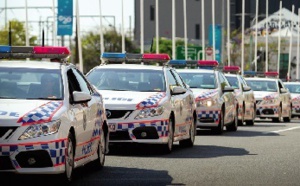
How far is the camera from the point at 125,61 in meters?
25.0

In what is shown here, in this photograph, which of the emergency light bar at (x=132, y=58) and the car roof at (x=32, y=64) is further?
the emergency light bar at (x=132, y=58)

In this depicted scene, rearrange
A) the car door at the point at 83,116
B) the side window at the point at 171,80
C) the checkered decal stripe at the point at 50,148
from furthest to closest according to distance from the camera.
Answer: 1. the side window at the point at 171,80
2. the car door at the point at 83,116
3. the checkered decal stripe at the point at 50,148

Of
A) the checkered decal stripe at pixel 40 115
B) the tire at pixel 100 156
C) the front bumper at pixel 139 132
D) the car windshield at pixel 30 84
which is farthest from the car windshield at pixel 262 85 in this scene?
the checkered decal stripe at pixel 40 115

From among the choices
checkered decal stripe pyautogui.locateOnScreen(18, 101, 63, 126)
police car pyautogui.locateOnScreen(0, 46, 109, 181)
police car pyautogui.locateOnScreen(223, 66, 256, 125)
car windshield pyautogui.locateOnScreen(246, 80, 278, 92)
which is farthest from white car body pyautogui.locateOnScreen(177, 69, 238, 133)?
checkered decal stripe pyautogui.locateOnScreen(18, 101, 63, 126)

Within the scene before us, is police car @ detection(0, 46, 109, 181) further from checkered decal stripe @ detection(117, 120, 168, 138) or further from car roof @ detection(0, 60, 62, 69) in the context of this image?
checkered decal stripe @ detection(117, 120, 168, 138)

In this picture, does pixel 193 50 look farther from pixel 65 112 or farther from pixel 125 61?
pixel 65 112

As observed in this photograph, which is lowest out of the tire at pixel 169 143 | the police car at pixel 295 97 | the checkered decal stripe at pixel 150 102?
the police car at pixel 295 97

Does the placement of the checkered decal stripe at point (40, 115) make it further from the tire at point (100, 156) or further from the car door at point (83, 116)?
the tire at point (100, 156)

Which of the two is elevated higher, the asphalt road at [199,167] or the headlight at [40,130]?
the headlight at [40,130]

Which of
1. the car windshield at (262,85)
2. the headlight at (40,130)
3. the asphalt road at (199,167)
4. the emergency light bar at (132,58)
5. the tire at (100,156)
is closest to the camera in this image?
the headlight at (40,130)

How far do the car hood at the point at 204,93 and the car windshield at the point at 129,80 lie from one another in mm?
7358

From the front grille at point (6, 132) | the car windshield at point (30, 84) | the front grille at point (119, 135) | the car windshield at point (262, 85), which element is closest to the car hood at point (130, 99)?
the front grille at point (119, 135)

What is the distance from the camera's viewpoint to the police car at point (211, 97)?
2977 cm

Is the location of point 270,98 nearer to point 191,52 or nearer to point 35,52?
point 35,52
